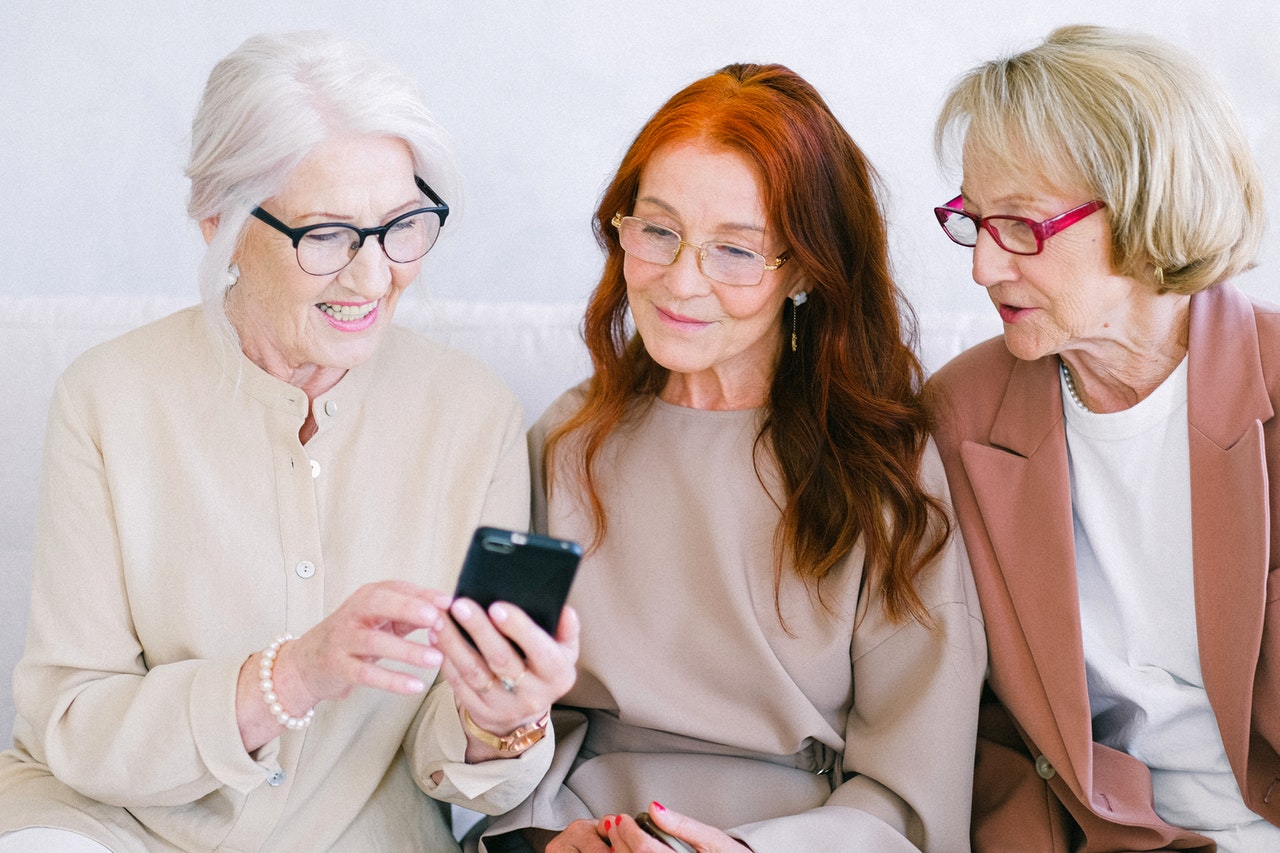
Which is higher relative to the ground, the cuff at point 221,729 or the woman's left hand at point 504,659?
the woman's left hand at point 504,659

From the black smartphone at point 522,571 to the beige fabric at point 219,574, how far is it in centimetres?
35

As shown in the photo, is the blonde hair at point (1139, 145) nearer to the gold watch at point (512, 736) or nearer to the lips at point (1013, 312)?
the lips at point (1013, 312)

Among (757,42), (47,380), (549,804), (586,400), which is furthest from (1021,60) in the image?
(47,380)

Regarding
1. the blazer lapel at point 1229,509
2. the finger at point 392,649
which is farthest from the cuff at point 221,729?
the blazer lapel at point 1229,509

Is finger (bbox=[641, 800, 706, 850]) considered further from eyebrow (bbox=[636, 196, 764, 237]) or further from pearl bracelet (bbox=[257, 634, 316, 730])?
eyebrow (bbox=[636, 196, 764, 237])

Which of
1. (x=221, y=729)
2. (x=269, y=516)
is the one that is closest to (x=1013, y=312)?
(x=269, y=516)

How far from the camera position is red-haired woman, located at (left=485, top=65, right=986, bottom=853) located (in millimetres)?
1749

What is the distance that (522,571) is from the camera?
4.36 feet

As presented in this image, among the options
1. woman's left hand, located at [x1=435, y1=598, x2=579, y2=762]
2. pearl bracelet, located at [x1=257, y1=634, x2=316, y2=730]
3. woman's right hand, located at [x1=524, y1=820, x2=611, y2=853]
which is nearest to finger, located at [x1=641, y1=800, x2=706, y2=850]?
woman's right hand, located at [x1=524, y1=820, x2=611, y2=853]

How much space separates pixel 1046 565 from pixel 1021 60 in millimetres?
702

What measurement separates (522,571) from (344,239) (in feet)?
1.86

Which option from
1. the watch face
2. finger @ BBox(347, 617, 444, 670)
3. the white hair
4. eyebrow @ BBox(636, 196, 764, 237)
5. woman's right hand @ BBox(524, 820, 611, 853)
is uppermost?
the white hair

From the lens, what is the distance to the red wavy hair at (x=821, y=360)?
1.75 meters

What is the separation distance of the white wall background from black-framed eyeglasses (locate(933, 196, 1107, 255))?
2.61 ft
